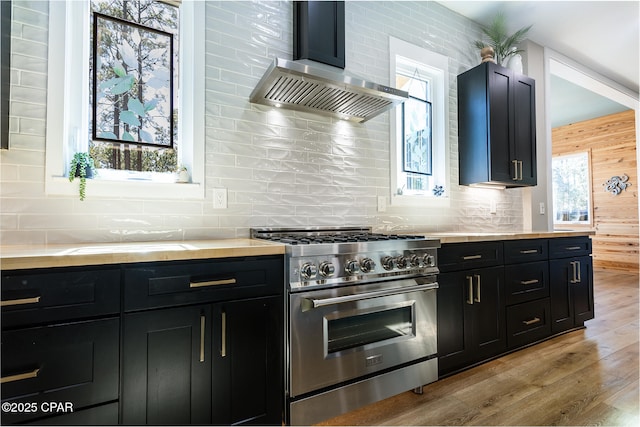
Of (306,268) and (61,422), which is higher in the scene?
(306,268)

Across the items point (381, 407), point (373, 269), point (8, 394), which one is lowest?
point (381, 407)

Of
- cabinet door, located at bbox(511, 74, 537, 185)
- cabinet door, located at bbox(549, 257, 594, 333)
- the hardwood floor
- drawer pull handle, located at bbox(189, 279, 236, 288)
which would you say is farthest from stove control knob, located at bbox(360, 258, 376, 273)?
cabinet door, located at bbox(511, 74, 537, 185)

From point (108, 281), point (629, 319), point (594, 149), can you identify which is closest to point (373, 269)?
point (108, 281)

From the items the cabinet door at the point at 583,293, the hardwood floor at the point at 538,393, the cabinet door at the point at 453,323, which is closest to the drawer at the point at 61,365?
the hardwood floor at the point at 538,393

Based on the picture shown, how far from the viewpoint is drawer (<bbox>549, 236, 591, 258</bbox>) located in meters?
2.65

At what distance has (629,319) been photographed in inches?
122

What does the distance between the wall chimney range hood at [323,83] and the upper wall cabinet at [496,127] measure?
1226 millimetres

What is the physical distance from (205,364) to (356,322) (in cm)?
76

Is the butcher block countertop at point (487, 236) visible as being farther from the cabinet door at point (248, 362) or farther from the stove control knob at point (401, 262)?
the cabinet door at point (248, 362)

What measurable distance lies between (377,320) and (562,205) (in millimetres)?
7340

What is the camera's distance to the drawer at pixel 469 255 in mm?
1996

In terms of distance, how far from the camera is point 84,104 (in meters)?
1.70

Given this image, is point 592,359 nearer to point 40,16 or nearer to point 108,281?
point 108,281

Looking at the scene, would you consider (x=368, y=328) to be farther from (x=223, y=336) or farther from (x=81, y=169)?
(x=81, y=169)
